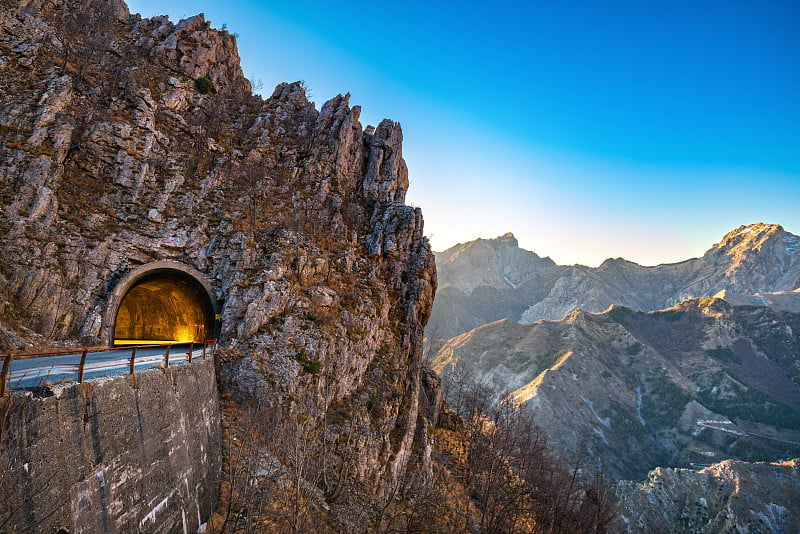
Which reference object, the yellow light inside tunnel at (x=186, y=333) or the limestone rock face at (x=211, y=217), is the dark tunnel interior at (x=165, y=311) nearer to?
the yellow light inside tunnel at (x=186, y=333)

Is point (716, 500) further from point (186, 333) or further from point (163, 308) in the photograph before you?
point (163, 308)

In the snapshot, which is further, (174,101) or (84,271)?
(174,101)

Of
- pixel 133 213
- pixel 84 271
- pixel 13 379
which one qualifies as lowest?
pixel 13 379

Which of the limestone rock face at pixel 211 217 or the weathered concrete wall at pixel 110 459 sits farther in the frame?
the limestone rock face at pixel 211 217

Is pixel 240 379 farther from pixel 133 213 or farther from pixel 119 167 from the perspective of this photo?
pixel 119 167

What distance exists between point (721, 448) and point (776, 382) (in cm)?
8191

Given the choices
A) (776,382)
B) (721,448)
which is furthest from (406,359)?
(776,382)

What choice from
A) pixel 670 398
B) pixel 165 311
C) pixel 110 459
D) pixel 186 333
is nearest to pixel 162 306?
pixel 165 311

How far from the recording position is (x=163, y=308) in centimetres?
2505

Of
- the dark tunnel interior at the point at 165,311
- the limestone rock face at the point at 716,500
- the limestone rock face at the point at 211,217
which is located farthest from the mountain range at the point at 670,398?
the dark tunnel interior at the point at 165,311

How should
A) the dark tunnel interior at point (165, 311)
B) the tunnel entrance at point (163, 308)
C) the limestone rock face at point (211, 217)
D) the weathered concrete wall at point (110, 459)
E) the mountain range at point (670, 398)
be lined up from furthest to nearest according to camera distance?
the mountain range at point (670, 398) < the dark tunnel interior at point (165, 311) < the tunnel entrance at point (163, 308) < the limestone rock face at point (211, 217) < the weathered concrete wall at point (110, 459)

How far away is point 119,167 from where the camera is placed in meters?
22.5

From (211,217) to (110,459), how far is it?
743 inches

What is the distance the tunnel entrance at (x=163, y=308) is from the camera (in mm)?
20922
